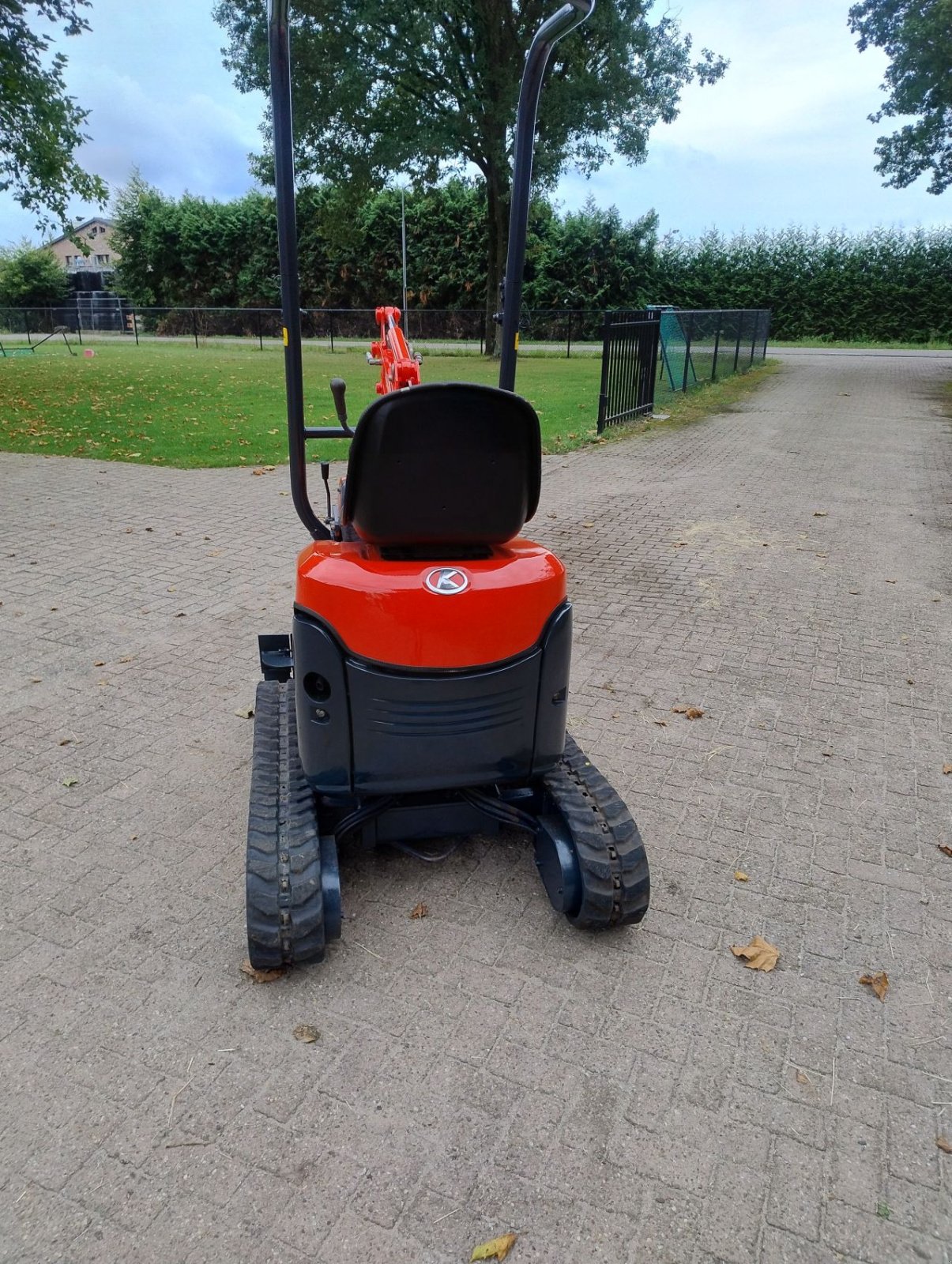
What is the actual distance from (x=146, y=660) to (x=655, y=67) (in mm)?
24098

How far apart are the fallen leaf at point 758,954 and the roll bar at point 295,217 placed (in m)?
1.92

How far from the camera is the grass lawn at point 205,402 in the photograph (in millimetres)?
11203

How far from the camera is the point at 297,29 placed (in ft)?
68.4

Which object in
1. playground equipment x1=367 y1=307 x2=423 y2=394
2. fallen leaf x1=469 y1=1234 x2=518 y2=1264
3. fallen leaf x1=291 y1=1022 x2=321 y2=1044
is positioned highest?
playground equipment x1=367 y1=307 x2=423 y2=394

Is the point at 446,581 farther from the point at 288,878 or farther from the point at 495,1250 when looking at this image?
the point at 495,1250

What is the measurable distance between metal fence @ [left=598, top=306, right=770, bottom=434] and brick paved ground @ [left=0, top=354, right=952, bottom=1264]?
316 inches

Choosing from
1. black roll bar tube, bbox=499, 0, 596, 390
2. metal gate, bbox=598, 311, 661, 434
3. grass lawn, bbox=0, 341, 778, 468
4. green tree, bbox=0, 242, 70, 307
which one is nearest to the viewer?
black roll bar tube, bbox=499, 0, 596, 390

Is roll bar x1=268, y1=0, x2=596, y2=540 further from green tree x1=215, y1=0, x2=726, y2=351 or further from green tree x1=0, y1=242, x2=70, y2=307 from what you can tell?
green tree x1=0, y1=242, x2=70, y2=307

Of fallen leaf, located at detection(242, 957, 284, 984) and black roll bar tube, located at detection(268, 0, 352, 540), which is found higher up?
black roll bar tube, located at detection(268, 0, 352, 540)

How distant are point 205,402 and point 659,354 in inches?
306

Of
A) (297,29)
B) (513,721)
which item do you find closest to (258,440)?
(513,721)

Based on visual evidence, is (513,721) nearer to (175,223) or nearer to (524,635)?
(524,635)

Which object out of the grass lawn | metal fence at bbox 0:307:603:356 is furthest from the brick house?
the grass lawn

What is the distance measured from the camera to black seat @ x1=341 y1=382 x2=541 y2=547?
232 centimetres
